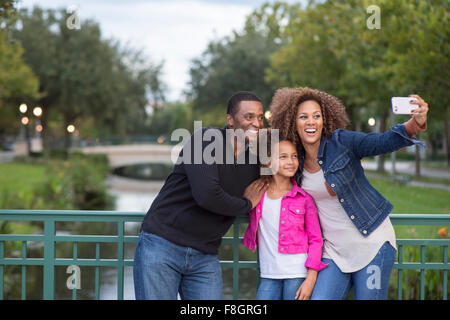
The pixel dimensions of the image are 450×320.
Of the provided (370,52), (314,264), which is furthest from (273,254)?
(370,52)

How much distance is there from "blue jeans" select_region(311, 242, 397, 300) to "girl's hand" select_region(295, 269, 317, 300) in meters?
0.04

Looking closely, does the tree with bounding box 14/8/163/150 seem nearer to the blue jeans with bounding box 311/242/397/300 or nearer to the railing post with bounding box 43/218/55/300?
the railing post with bounding box 43/218/55/300

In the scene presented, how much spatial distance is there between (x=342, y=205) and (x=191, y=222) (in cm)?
92

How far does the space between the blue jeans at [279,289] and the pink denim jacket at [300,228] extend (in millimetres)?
139

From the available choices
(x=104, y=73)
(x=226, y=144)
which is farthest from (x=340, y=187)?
(x=104, y=73)

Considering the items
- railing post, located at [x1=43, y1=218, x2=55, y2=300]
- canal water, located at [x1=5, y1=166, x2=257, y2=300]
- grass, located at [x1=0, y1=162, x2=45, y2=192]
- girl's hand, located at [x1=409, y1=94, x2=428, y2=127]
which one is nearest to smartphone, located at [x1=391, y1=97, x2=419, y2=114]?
girl's hand, located at [x1=409, y1=94, x2=428, y2=127]

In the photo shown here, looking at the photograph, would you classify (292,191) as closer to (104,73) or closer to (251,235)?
(251,235)

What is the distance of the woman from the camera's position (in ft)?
10.4

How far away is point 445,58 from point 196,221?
9.61m

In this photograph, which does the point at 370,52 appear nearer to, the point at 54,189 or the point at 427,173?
the point at 427,173

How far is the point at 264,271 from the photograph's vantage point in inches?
129

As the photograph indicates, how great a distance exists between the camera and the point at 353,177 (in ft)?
10.5

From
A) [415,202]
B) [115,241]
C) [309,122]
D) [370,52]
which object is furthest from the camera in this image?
[370,52]

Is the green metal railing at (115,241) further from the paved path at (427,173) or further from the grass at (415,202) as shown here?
the paved path at (427,173)
